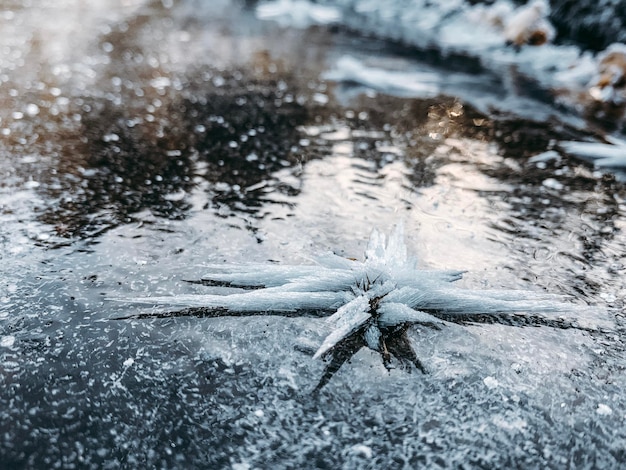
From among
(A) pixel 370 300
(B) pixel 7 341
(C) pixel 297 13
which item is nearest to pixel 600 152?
(A) pixel 370 300

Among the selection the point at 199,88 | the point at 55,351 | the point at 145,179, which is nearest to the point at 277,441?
the point at 55,351

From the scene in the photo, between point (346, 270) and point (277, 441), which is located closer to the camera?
point (277, 441)

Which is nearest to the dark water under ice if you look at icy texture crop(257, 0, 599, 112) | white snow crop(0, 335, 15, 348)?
white snow crop(0, 335, 15, 348)

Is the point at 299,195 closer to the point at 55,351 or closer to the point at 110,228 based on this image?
the point at 110,228

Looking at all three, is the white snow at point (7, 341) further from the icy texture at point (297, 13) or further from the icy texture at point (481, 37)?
Answer: the icy texture at point (297, 13)

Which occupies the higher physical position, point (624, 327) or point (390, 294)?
point (390, 294)
